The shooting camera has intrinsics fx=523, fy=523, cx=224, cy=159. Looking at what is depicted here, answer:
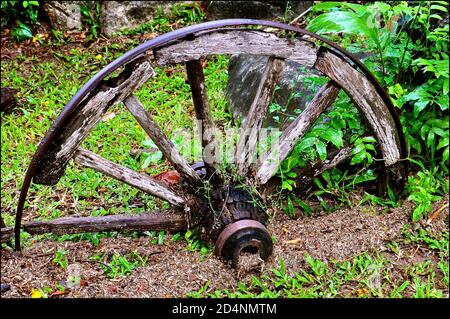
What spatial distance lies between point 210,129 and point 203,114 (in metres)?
0.11

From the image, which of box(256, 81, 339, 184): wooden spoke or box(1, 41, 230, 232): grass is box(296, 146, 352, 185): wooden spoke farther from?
box(1, 41, 230, 232): grass

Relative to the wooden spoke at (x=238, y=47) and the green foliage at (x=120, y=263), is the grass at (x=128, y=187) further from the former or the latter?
the wooden spoke at (x=238, y=47)

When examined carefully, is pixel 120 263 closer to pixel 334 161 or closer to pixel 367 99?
pixel 334 161

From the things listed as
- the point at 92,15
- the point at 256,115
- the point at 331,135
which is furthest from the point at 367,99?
the point at 92,15

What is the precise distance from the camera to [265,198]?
10.3 feet

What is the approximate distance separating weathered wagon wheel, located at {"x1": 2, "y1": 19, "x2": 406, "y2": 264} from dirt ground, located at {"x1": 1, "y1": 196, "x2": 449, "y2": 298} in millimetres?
138

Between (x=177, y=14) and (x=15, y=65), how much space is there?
1.64 metres

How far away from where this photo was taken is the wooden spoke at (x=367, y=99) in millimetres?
2709

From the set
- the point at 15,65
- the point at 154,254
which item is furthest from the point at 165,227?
the point at 15,65

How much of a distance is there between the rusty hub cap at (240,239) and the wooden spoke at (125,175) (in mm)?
344

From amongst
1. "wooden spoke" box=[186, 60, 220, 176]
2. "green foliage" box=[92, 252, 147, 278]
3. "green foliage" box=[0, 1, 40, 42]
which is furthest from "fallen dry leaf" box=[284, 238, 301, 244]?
"green foliage" box=[0, 1, 40, 42]

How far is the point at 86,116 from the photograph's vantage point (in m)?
2.44

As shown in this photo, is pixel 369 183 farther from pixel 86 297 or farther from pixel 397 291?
pixel 86 297

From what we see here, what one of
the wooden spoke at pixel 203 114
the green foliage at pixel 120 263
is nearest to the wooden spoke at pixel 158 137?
the wooden spoke at pixel 203 114
